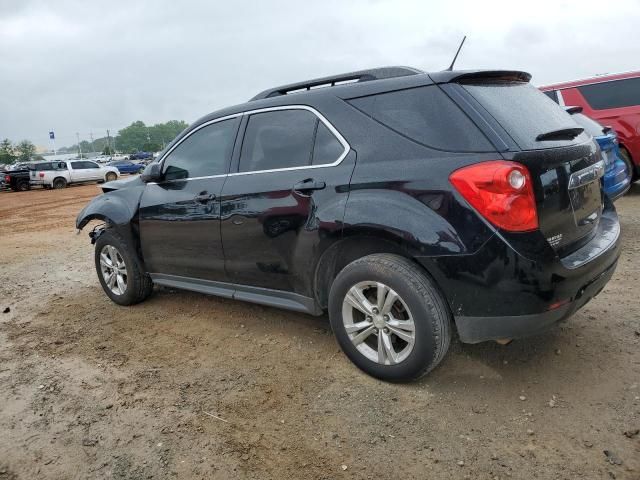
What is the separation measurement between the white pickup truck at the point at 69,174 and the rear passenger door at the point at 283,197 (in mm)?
25704

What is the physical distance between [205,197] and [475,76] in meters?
2.04

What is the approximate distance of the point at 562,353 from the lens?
312 cm

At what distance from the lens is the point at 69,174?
2650 cm

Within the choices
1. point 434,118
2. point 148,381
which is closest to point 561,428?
point 434,118

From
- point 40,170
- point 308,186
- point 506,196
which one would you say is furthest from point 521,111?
point 40,170

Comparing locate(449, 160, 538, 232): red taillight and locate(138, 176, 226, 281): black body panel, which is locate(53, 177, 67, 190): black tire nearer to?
locate(138, 176, 226, 281): black body panel

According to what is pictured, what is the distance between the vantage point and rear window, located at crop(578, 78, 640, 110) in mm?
7652

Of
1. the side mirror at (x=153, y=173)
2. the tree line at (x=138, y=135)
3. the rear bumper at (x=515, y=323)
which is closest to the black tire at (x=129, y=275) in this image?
the side mirror at (x=153, y=173)

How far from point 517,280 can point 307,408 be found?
1312mm

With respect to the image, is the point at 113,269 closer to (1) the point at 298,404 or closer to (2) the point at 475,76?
(1) the point at 298,404

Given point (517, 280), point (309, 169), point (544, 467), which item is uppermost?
point (309, 169)

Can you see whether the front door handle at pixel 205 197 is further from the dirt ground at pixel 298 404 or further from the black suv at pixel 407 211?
the dirt ground at pixel 298 404

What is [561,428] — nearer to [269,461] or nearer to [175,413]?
[269,461]

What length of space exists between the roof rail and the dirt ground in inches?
69.7
